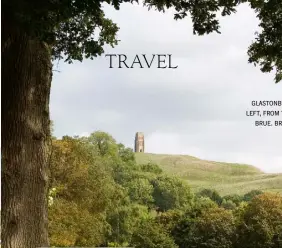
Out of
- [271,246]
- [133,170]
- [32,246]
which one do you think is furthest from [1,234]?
[133,170]

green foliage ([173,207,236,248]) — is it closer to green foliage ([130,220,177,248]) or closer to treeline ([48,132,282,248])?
treeline ([48,132,282,248])

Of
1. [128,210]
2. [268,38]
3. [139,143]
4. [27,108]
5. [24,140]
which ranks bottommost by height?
[128,210]

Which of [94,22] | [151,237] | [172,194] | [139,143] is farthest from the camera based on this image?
[139,143]

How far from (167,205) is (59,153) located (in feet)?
177

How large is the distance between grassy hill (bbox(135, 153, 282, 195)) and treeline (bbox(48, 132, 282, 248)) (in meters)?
58.7

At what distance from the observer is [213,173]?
17875 cm

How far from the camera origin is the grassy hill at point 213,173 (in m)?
149

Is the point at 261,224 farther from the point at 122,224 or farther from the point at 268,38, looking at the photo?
the point at 268,38

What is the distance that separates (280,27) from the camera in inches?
482

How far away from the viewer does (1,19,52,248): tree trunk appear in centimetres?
963

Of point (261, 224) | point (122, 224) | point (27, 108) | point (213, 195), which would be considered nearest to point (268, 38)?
point (27, 108)

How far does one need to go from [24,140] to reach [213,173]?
171032 millimetres

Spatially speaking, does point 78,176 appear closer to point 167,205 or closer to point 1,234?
point 1,234

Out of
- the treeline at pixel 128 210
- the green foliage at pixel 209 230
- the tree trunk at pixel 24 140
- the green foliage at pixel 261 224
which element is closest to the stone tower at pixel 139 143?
the treeline at pixel 128 210
